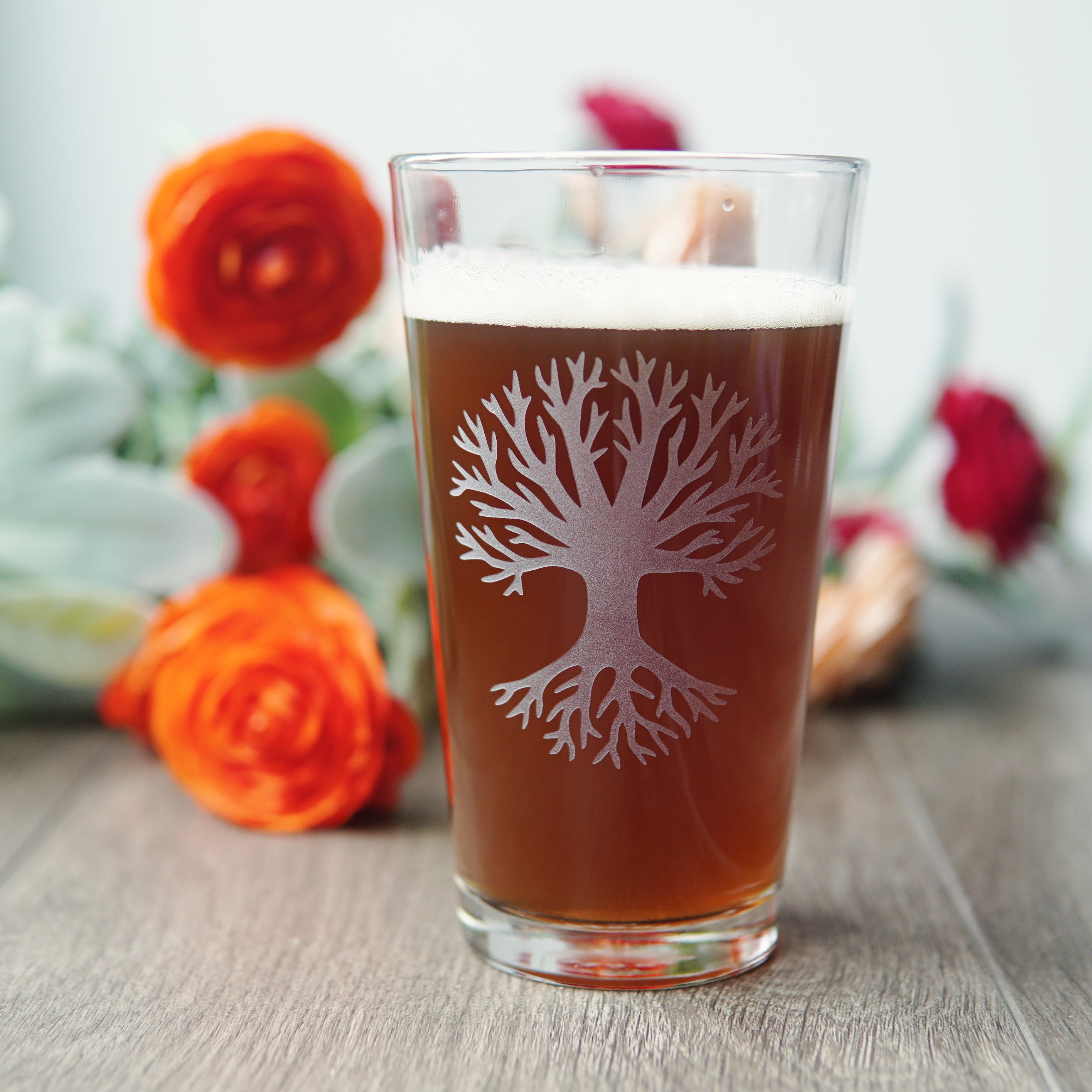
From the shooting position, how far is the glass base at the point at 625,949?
55 centimetres

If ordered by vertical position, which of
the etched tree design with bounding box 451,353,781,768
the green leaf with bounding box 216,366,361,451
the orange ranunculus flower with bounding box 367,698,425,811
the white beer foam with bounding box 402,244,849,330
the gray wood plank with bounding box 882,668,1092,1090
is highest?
the white beer foam with bounding box 402,244,849,330

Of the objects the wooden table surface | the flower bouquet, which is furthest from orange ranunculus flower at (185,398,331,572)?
the wooden table surface

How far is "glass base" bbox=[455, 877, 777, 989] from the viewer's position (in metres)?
0.55

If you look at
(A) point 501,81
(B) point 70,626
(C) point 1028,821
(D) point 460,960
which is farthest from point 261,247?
(A) point 501,81

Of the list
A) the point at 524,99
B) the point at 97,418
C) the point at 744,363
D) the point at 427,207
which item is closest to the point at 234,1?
the point at 524,99

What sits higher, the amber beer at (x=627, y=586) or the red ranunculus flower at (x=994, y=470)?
the amber beer at (x=627, y=586)

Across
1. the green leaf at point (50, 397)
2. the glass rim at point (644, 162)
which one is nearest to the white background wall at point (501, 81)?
the green leaf at point (50, 397)

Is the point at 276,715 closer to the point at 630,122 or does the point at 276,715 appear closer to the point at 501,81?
the point at 630,122

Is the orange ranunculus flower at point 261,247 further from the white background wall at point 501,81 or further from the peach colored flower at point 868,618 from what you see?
the white background wall at point 501,81

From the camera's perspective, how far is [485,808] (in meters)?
0.56

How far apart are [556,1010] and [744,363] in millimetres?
272

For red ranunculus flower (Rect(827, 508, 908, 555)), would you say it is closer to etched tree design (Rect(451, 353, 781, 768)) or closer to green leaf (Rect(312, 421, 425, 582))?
green leaf (Rect(312, 421, 425, 582))

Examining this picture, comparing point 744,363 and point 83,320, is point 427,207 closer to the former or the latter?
point 744,363

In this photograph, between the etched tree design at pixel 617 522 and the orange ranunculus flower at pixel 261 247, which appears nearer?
the etched tree design at pixel 617 522
